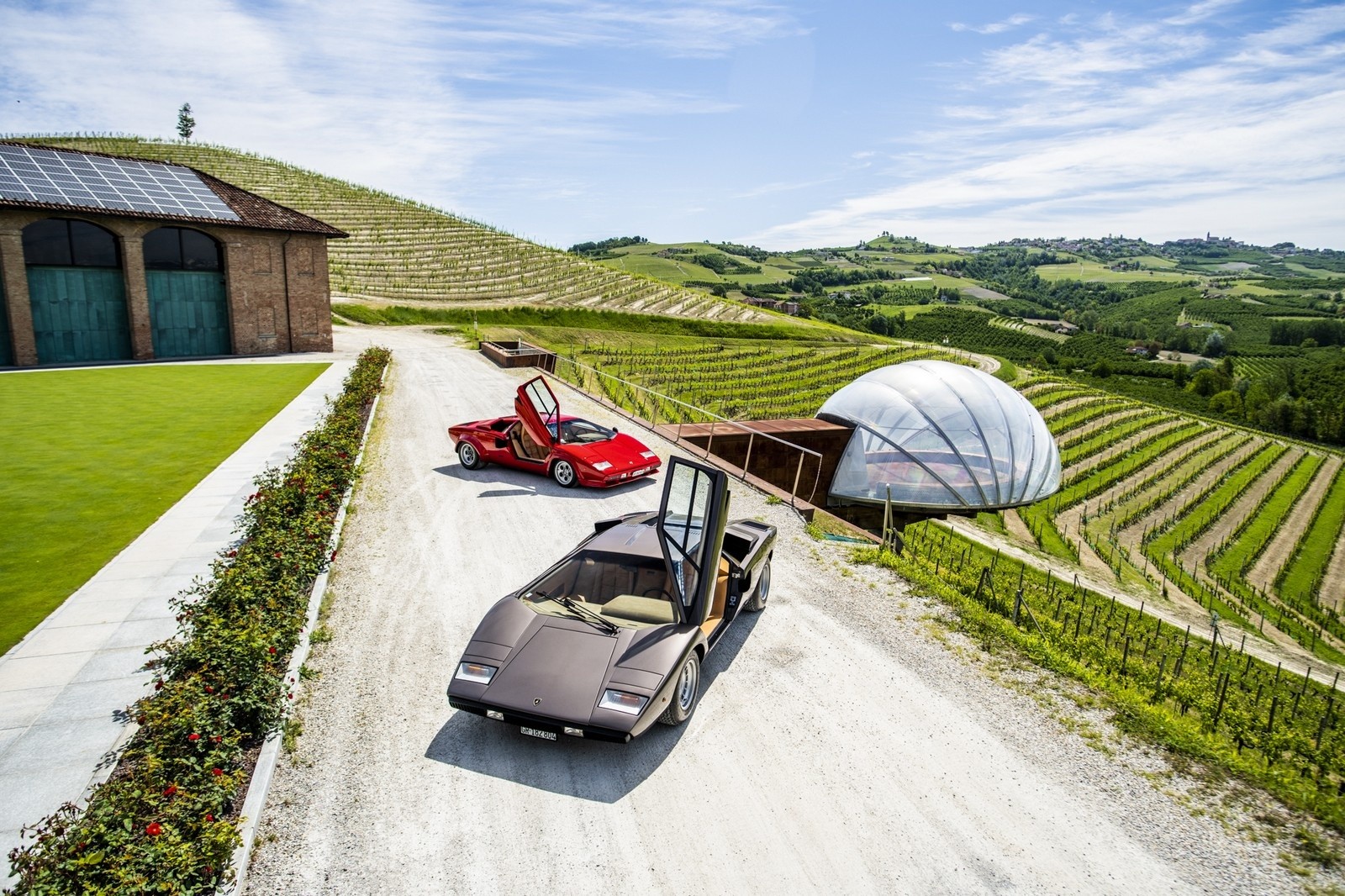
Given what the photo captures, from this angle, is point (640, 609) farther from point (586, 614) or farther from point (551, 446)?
point (551, 446)

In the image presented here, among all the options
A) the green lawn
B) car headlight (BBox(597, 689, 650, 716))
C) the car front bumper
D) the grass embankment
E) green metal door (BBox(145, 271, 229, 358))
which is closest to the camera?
the car front bumper

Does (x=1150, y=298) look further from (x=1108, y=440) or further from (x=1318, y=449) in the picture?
(x=1108, y=440)

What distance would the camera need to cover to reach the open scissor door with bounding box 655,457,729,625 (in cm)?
602

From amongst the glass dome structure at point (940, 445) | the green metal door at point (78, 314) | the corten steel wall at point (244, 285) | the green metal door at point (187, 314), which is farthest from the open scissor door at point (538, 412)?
the green metal door at point (78, 314)

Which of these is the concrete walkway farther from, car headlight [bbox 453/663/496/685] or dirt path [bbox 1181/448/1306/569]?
dirt path [bbox 1181/448/1306/569]

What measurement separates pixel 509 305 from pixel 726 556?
45.5m

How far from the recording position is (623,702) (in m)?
5.18

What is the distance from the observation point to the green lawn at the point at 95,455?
28.3 feet

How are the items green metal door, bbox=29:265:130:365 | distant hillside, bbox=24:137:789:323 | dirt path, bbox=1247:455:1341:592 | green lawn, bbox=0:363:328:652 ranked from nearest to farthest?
1. green lawn, bbox=0:363:328:652
2. dirt path, bbox=1247:455:1341:592
3. green metal door, bbox=29:265:130:365
4. distant hillside, bbox=24:137:789:323

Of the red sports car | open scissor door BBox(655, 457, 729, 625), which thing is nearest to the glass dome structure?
the red sports car

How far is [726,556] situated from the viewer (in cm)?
711

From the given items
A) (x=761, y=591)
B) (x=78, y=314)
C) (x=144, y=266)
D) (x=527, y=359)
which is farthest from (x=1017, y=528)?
(x=78, y=314)

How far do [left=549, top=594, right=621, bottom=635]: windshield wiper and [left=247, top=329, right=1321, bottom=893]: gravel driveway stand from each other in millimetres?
924

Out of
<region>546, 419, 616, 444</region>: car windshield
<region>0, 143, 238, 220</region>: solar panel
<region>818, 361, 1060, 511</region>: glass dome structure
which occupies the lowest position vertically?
<region>818, 361, 1060, 511</region>: glass dome structure
